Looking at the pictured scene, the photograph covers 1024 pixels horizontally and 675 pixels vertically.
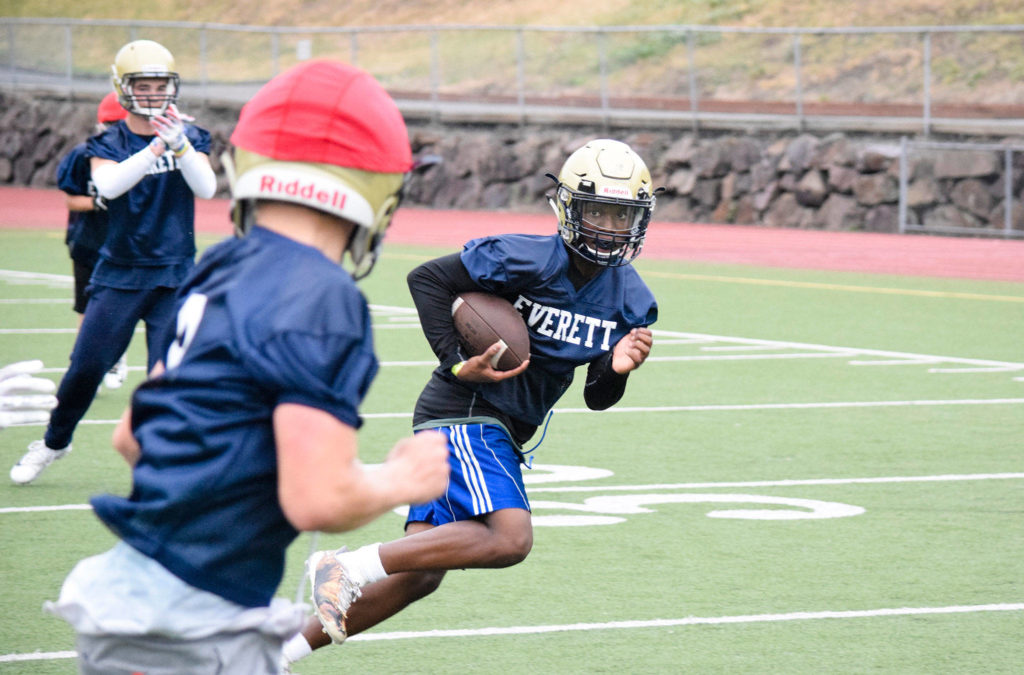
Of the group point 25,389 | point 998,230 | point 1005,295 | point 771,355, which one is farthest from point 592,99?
point 25,389

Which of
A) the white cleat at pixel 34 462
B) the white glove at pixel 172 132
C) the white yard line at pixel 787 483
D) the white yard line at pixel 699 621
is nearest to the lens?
the white yard line at pixel 699 621

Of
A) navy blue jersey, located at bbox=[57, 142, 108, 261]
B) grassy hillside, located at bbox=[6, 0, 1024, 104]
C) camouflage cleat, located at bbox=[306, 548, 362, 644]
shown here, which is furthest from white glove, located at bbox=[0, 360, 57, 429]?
grassy hillside, located at bbox=[6, 0, 1024, 104]

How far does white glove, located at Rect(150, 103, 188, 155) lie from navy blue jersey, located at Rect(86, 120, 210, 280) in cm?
39

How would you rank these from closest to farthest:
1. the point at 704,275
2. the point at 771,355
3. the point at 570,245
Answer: the point at 570,245 < the point at 771,355 < the point at 704,275

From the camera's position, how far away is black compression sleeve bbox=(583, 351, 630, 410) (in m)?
5.16

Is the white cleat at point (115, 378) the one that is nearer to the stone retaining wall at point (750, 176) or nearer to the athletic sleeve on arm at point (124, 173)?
the athletic sleeve on arm at point (124, 173)

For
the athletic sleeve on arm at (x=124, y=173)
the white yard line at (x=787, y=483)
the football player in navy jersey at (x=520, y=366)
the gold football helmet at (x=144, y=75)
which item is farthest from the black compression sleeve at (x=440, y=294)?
the gold football helmet at (x=144, y=75)

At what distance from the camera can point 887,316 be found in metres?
14.2

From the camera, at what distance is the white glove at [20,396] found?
140 inches

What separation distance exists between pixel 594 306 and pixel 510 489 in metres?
0.79

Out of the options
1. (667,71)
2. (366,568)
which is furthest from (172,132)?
(667,71)

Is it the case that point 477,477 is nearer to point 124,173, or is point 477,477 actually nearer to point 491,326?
point 491,326

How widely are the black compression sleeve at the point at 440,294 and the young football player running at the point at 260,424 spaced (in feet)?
7.72

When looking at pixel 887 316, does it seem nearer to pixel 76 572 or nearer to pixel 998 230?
pixel 998 230
